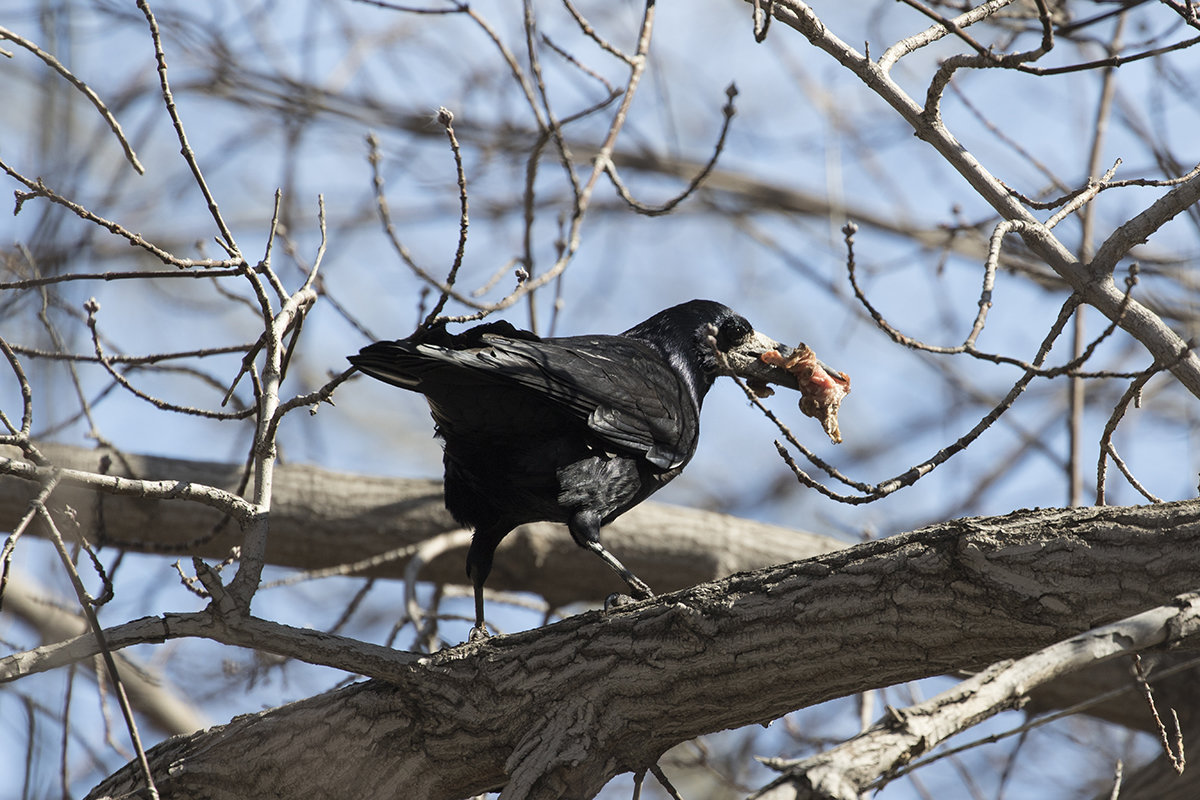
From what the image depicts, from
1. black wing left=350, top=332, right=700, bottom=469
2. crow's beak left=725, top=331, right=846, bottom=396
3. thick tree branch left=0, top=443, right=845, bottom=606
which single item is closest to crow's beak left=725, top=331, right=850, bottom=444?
crow's beak left=725, top=331, right=846, bottom=396

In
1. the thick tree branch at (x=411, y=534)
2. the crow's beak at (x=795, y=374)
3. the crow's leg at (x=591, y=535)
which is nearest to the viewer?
the crow's leg at (x=591, y=535)

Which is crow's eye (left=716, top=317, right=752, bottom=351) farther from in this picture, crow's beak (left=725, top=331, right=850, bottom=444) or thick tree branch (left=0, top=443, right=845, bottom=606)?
thick tree branch (left=0, top=443, right=845, bottom=606)

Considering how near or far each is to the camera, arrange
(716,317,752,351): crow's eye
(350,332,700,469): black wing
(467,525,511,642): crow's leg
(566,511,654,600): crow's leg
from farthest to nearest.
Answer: (716,317,752,351): crow's eye → (467,525,511,642): crow's leg → (566,511,654,600): crow's leg → (350,332,700,469): black wing

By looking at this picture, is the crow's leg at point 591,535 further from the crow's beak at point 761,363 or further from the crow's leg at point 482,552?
the crow's beak at point 761,363

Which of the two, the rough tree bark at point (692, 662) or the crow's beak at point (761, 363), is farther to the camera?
the crow's beak at point (761, 363)

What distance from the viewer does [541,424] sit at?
3.56 m

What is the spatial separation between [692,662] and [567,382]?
1.07 m

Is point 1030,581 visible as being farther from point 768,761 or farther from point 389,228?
point 389,228

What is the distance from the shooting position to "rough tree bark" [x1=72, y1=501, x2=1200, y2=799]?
8.39 ft

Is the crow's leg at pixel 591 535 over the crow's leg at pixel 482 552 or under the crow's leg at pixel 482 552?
under

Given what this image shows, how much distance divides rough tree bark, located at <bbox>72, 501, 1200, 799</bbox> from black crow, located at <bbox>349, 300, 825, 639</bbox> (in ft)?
2.26

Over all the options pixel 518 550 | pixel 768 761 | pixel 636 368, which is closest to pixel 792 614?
pixel 768 761

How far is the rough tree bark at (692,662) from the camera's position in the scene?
256cm

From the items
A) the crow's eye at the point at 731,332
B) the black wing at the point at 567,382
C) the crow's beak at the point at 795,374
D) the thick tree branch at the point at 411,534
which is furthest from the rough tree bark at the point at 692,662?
the thick tree branch at the point at 411,534
